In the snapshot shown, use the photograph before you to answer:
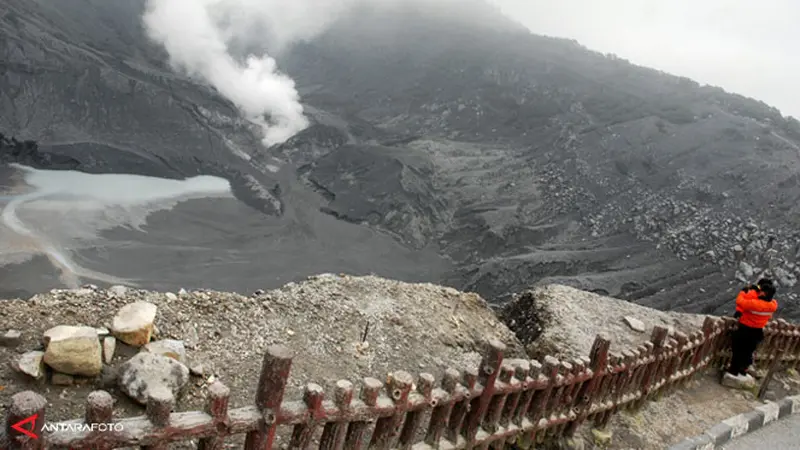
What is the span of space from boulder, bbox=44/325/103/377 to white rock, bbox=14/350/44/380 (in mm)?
45

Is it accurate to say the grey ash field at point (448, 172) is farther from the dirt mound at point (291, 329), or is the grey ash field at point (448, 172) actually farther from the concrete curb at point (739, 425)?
the concrete curb at point (739, 425)

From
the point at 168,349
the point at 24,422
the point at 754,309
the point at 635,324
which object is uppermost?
the point at 754,309

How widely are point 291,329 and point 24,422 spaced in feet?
11.6

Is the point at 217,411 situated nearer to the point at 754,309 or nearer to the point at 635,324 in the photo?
the point at 754,309

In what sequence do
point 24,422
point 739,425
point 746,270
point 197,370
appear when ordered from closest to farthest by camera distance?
point 24,422 → point 197,370 → point 739,425 → point 746,270

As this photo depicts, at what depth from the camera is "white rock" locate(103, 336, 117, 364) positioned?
3901 mm

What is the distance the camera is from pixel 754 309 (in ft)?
18.9

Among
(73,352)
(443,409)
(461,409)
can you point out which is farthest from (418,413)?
(73,352)

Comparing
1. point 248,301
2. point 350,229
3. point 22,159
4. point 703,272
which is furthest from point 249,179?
point 248,301

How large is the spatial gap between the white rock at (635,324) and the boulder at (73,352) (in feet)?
21.5

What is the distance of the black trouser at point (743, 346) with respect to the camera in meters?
5.92

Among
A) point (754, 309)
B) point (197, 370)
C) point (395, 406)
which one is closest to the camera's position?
point (395, 406)

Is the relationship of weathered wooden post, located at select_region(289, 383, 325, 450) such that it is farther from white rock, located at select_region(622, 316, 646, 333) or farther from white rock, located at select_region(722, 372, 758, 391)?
white rock, located at select_region(622, 316, 646, 333)

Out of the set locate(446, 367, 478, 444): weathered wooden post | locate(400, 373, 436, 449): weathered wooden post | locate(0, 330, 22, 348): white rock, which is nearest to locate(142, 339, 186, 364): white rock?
locate(0, 330, 22, 348): white rock
